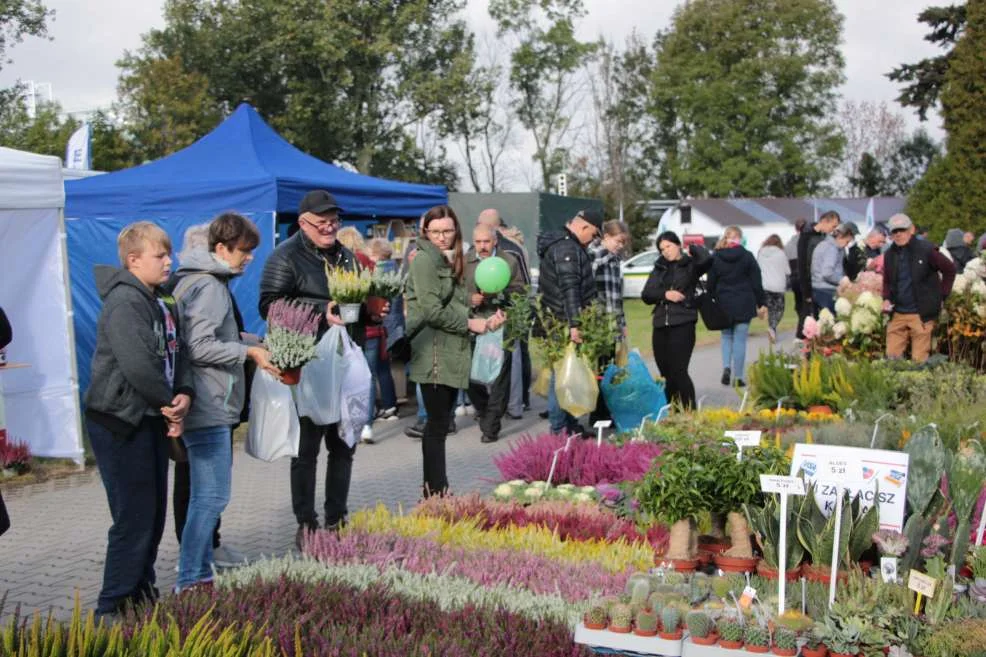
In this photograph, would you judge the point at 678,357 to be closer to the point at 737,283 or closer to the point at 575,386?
the point at 575,386

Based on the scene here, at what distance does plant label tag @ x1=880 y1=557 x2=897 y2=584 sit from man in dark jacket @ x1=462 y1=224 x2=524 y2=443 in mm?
4684

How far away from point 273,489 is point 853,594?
5146 mm

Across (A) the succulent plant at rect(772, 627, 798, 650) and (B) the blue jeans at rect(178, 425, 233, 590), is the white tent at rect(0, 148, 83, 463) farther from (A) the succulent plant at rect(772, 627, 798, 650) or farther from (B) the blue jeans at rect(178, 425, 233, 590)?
(A) the succulent plant at rect(772, 627, 798, 650)

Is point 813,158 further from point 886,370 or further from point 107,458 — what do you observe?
point 107,458

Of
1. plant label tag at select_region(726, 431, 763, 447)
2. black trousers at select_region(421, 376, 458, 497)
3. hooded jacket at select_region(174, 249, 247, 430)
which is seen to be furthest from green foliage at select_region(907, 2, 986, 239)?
hooded jacket at select_region(174, 249, 247, 430)

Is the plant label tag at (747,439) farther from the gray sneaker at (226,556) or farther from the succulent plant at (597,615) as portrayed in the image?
the gray sneaker at (226,556)

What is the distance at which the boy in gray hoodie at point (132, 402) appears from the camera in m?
4.44

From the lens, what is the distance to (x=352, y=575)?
13.5ft

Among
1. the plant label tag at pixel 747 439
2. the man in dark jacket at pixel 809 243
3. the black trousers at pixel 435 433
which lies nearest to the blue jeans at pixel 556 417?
the black trousers at pixel 435 433

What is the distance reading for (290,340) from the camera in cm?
491

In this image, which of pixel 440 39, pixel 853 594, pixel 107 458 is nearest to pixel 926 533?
pixel 853 594

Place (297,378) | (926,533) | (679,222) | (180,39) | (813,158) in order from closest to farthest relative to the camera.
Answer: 1. (926,533)
2. (297,378)
3. (180,39)
4. (679,222)
5. (813,158)

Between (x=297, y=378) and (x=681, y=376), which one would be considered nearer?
(x=297, y=378)

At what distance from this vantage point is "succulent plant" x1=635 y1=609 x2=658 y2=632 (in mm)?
3441
